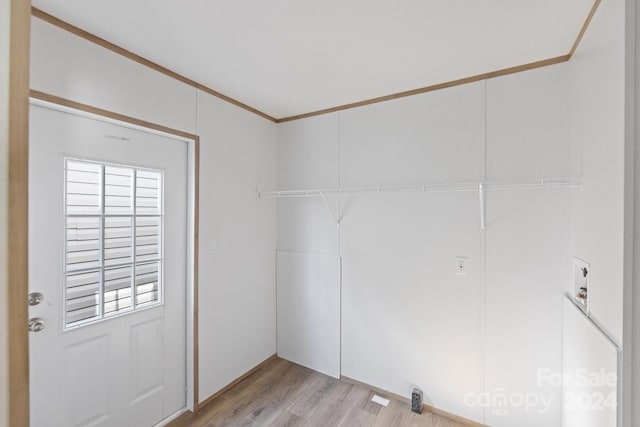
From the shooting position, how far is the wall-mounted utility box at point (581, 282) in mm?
1417

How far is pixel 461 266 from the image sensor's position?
77.9 inches

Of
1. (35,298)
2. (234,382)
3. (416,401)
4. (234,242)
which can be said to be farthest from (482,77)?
(234,382)

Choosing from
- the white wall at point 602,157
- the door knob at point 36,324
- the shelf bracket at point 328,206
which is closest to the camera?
the white wall at point 602,157

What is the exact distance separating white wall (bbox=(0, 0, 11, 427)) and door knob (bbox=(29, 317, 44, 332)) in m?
1.26

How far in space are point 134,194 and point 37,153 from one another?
1.59 feet

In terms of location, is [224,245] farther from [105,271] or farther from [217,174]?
[105,271]

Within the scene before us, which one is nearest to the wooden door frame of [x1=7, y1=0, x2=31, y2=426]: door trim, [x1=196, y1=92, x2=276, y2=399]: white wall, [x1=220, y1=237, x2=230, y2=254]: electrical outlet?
[x1=7, y1=0, x2=31, y2=426]: door trim

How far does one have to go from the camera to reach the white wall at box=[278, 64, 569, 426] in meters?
1.76

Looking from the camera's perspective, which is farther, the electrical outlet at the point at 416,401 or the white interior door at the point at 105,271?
the electrical outlet at the point at 416,401

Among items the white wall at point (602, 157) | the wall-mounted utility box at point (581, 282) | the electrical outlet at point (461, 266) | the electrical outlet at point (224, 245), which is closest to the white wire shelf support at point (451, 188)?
the white wall at point (602, 157)

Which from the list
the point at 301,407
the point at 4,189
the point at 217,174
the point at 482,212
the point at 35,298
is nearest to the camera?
the point at 4,189

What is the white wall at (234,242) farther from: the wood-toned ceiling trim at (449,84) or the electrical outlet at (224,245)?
the wood-toned ceiling trim at (449,84)

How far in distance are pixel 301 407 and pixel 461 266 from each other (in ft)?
5.13

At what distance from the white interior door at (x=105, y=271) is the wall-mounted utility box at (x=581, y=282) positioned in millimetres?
2408
